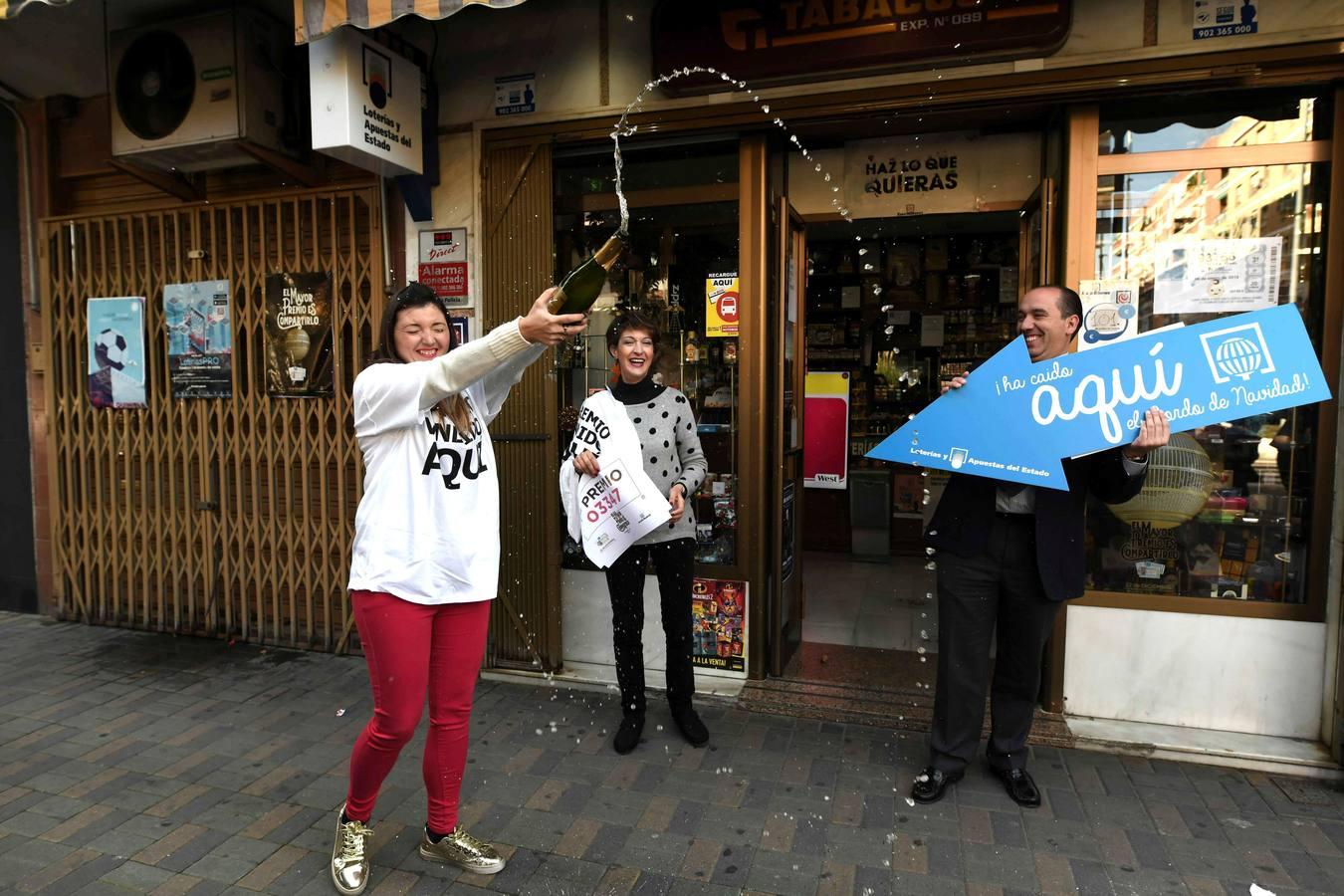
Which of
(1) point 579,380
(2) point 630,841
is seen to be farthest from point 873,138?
(2) point 630,841

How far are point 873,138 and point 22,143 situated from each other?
5.63 m

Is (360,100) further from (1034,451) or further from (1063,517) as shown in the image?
(1063,517)

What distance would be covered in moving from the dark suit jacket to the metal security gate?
350 cm

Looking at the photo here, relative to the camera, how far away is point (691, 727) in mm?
3684

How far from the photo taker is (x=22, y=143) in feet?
17.9

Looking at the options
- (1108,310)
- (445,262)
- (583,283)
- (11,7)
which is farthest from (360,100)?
(1108,310)

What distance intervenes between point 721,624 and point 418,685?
2.08 m

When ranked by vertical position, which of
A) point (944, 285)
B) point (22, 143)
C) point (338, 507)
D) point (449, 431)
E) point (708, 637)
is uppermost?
point (22, 143)

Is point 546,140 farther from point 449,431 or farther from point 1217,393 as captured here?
→ point 1217,393

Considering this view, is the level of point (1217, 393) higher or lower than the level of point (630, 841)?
higher

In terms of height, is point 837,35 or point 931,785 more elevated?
point 837,35

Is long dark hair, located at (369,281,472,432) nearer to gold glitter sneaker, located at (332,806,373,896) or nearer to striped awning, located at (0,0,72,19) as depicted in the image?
gold glitter sneaker, located at (332,806,373,896)

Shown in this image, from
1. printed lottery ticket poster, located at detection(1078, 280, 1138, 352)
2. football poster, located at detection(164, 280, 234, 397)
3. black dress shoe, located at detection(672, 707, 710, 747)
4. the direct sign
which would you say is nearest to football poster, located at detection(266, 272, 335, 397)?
football poster, located at detection(164, 280, 234, 397)

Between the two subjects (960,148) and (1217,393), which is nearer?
(1217,393)
